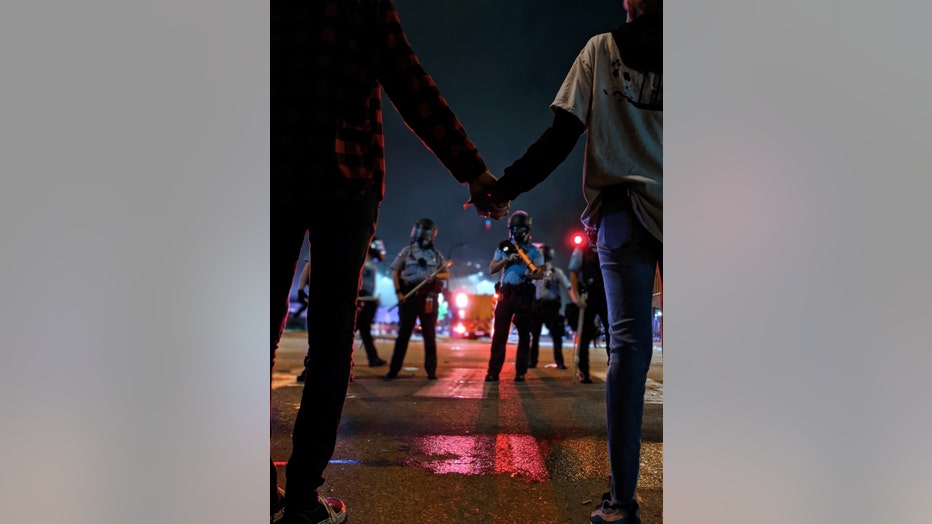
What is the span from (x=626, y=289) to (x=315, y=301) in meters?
0.83

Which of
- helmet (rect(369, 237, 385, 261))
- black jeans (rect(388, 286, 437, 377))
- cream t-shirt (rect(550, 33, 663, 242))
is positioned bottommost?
black jeans (rect(388, 286, 437, 377))

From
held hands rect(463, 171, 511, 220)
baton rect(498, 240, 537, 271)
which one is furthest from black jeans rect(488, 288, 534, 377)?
held hands rect(463, 171, 511, 220)

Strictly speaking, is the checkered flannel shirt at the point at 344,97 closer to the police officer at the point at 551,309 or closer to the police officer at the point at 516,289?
the police officer at the point at 516,289

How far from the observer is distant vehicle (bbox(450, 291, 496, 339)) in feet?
5.79

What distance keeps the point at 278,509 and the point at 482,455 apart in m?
0.62

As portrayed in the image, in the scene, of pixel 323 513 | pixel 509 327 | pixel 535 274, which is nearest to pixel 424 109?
pixel 535 274

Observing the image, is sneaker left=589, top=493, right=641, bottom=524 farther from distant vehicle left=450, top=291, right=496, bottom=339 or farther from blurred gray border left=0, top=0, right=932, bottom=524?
distant vehicle left=450, top=291, right=496, bottom=339

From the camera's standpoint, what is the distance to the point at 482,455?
1.63 m

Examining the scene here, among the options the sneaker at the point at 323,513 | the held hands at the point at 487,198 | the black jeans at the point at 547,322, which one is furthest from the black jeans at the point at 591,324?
the sneaker at the point at 323,513

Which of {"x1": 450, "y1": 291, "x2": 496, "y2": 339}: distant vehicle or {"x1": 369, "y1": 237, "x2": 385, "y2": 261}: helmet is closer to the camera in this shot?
{"x1": 369, "y1": 237, "x2": 385, "y2": 261}: helmet

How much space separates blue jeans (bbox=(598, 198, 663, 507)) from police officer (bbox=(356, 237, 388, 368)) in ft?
2.14
